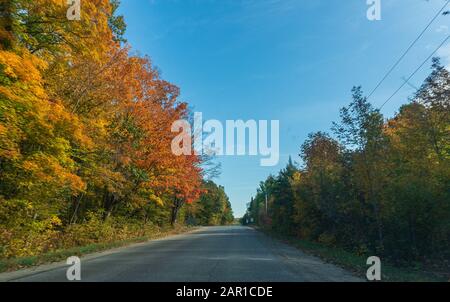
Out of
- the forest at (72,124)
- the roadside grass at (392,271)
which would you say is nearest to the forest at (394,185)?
the roadside grass at (392,271)

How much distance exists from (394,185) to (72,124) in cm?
1305

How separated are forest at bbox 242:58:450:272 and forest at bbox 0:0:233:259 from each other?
11602 mm

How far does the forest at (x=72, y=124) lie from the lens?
12922mm

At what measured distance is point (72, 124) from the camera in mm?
14453

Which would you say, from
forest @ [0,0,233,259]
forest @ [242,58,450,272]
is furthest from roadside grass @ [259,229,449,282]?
forest @ [0,0,233,259]

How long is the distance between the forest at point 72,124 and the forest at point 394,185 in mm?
11602


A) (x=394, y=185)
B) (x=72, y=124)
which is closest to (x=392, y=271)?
(x=394, y=185)

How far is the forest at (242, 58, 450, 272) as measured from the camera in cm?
1475

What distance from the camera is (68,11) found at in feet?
45.1

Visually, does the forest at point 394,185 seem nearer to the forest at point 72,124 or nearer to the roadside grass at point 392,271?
the roadside grass at point 392,271

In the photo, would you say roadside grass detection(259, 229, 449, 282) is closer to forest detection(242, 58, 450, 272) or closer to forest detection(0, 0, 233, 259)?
forest detection(242, 58, 450, 272)
